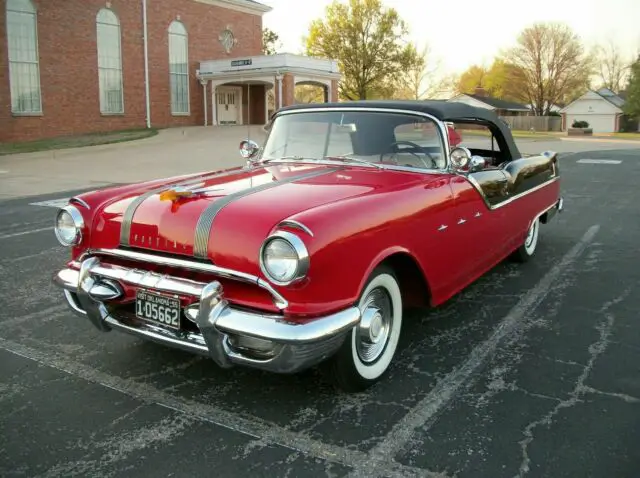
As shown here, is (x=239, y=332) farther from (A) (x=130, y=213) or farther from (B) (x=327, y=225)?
(A) (x=130, y=213)

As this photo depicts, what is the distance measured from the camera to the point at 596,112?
226ft

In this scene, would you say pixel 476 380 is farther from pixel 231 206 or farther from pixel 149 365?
pixel 149 365

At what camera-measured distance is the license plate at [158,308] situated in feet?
9.78

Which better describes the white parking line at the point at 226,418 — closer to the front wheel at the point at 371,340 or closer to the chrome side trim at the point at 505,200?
the front wheel at the point at 371,340

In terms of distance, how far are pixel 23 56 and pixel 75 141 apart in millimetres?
5104

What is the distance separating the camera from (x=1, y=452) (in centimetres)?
264

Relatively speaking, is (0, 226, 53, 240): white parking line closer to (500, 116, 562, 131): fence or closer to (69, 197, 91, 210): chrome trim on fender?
(69, 197, 91, 210): chrome trim on fender

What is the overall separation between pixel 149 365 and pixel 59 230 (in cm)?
95

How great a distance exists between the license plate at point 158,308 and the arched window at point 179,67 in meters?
32.5

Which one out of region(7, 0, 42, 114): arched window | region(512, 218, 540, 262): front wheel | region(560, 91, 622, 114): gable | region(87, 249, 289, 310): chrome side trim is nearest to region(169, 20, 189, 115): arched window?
region(7, 0, 42, 114): arched window

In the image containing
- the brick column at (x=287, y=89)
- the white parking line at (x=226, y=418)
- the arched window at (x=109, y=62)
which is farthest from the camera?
the brick column at (x=287, y=89)

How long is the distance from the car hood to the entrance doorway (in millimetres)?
33527

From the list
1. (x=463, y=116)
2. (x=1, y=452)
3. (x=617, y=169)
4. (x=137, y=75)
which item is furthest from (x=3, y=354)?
(x=137, y=75)

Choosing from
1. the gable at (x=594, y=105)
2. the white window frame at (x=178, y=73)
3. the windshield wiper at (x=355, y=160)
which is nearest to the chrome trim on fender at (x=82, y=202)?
the windshield wiper at (x=355, y=160)
